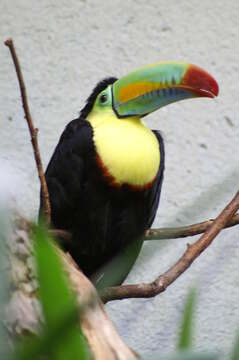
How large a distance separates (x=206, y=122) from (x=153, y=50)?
203mm

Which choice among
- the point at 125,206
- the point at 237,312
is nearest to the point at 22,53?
the point at 125,206

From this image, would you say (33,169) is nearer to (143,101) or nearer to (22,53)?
(22,53)

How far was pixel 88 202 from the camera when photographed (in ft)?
4.65

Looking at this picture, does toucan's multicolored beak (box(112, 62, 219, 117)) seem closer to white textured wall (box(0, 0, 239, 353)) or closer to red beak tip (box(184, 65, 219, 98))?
red beak tip (box(184, 65, 219, 98))

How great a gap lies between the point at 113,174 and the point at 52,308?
95 centimetres

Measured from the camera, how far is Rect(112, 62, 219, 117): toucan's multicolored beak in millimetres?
1375

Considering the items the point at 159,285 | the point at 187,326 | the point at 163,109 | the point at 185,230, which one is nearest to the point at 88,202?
the point at 185,230

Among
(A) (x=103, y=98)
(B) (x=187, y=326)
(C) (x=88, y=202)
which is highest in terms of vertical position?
(B) (x=187, y=326)

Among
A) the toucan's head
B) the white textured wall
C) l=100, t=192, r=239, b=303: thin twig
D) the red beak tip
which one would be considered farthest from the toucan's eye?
l=100, t=192, r=239, b=303: thin twig

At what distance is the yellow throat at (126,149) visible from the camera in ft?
4.69

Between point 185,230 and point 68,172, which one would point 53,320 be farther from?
point 68,172

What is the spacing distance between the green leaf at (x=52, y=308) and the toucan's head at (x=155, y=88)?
3.03ft

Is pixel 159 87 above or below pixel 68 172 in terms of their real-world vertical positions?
above

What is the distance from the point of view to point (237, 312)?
1.83m
